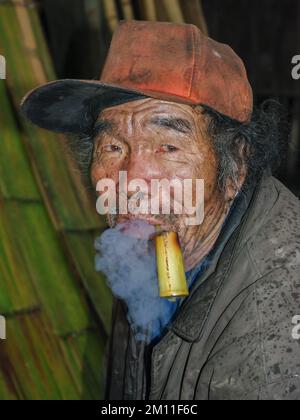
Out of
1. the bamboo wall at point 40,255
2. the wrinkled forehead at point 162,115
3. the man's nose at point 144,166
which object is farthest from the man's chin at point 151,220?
the bamboo wall at point 40,255

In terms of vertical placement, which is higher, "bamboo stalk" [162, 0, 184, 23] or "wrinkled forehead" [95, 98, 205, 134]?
"bamboo stalk" [162, 0, 184, 23]

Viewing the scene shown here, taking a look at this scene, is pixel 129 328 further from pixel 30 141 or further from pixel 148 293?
pixel 30 141

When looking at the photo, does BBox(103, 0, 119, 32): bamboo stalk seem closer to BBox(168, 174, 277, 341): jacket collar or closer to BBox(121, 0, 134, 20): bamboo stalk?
BBox(121, 0, 134, 20): bamboo stalk

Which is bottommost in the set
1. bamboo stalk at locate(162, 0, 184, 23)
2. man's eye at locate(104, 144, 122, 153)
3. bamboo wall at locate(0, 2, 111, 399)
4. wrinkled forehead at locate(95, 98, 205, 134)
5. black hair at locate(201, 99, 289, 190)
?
bamboo wall at locate(0, 2, 111, 399)

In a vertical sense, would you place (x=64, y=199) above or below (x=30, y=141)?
below

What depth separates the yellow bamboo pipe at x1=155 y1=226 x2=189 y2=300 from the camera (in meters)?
1.72

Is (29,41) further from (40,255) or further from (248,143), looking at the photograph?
(248,143)

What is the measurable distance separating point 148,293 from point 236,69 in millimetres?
672

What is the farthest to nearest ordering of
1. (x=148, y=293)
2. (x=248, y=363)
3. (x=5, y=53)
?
(x=5, y=53) → (x=148, y=293) → (x=248, y=363)

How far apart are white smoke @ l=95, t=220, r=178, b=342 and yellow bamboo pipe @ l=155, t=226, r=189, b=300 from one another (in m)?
0.05

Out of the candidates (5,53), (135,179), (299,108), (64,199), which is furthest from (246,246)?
(299,108)

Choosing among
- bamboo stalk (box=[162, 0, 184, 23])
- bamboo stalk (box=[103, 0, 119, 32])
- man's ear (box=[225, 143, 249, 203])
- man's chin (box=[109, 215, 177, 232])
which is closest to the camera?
man's chin (box=[109, 215, 177, 232])

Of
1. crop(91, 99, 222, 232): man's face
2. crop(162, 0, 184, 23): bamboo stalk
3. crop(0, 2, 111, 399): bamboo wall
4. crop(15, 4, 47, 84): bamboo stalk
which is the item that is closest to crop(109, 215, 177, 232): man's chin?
crop(91, 99, 222, 232): man's face

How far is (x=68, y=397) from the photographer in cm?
266
